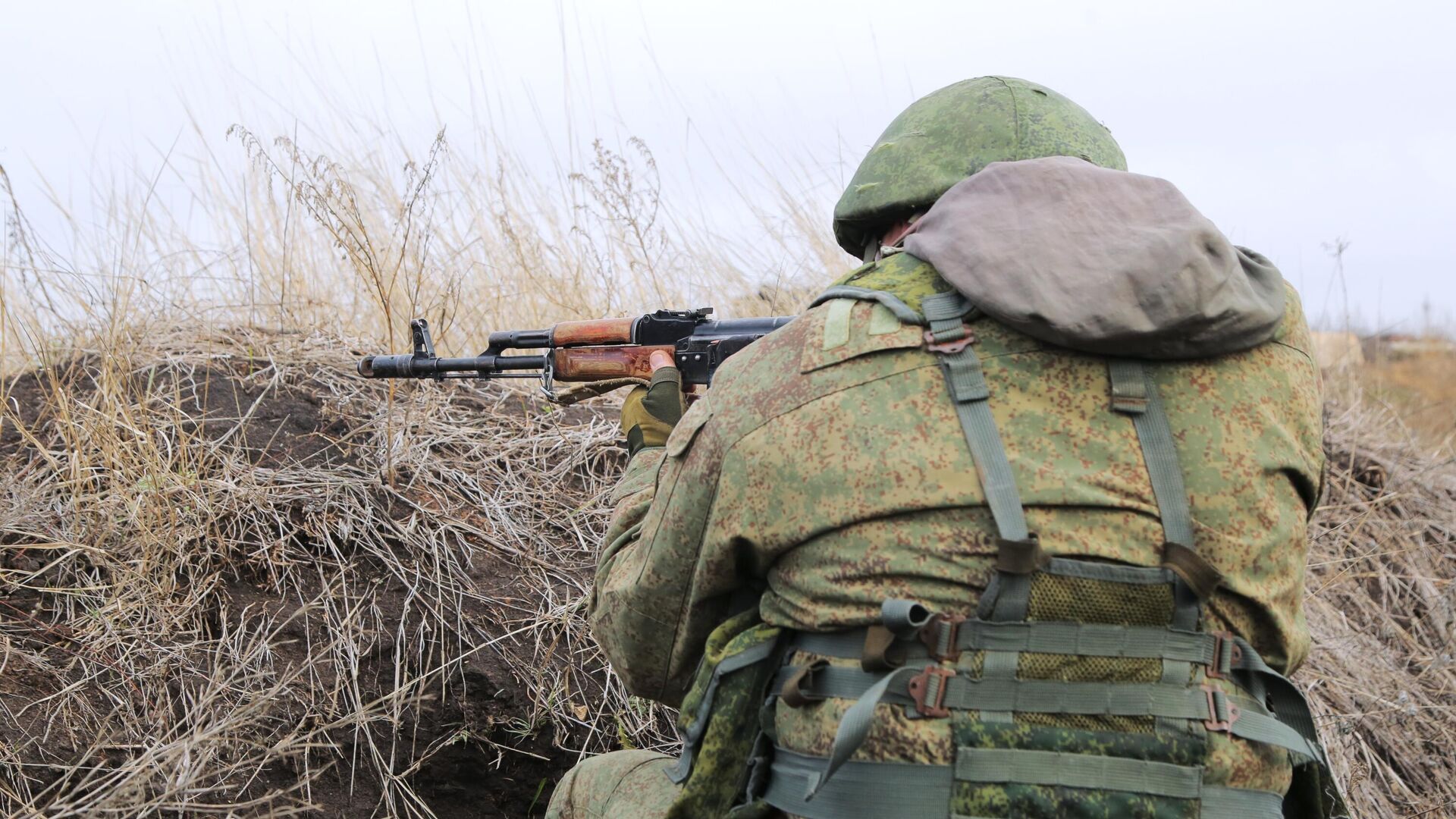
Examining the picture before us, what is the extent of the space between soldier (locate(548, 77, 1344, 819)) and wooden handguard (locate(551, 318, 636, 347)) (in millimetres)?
1175

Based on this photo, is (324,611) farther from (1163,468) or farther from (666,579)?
(1163,468)

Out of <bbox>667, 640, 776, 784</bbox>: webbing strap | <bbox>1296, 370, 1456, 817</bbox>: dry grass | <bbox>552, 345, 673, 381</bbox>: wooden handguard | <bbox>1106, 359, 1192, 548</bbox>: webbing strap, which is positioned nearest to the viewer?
<bbox>1106, 359, 1192, 548</bbox>: webbing strap

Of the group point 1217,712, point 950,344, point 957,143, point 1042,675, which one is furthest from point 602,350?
point 1217,712

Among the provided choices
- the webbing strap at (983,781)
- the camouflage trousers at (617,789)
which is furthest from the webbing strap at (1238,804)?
the camouflage trousers at (617,789)

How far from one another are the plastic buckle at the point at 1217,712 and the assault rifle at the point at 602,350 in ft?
4.51

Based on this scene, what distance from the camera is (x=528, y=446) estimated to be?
4.20 metres

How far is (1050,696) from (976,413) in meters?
0.43

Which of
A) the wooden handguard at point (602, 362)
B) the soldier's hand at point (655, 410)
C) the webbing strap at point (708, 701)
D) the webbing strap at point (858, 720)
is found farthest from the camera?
the wooden handguard at point (602, 362)

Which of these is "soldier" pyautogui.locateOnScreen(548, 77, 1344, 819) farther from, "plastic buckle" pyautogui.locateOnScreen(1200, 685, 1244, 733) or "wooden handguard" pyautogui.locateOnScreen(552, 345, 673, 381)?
"wooden handguard" pyautogui.locateOnScreen(552, 345, 673, 381)

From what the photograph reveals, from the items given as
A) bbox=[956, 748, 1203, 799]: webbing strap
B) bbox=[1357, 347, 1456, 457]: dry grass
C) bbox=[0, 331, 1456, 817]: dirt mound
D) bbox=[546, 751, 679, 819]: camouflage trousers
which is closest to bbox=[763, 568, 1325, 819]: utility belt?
bbox=[956, 748, 1203, 799]: webbing strap

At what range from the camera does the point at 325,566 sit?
341 cm

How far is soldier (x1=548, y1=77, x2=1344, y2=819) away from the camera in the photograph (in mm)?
1706

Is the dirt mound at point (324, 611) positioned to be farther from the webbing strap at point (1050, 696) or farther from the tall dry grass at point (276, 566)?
the webbing strap at point (1050, 696)

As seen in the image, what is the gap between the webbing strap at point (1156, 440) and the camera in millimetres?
1736
